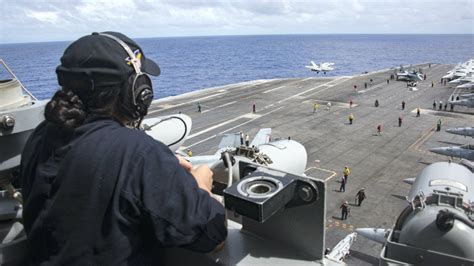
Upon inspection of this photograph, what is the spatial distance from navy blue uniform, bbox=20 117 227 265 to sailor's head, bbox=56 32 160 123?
0.20 meters

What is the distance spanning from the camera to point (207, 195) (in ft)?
8.73

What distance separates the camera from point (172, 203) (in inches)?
96.0

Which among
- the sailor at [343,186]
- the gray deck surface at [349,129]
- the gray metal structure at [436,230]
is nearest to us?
the gray metal structure at [436,230]

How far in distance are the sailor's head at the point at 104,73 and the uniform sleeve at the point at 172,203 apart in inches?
20.6

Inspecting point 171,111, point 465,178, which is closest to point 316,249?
point 465,178

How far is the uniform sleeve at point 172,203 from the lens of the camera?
243 cm

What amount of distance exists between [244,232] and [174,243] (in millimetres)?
1302

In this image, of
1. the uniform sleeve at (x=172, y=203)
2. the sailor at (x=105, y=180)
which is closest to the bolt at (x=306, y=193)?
the sailor at (x=105, y=180)

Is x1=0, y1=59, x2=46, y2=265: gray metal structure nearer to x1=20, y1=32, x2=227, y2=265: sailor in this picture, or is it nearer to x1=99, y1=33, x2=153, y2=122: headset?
x1=20, y1=32, x2=227, y2=265: sailor

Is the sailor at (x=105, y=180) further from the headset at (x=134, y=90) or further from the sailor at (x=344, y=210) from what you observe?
the sailor at (x=344, y=210)

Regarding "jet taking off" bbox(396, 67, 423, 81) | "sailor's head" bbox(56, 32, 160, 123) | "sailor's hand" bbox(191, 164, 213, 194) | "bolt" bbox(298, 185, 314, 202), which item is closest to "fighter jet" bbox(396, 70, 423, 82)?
"jet taking off" bbox(396, 67, 423, 81)

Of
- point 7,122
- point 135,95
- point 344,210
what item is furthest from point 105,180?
point 344,210

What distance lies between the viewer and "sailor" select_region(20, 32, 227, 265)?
2.43 metres

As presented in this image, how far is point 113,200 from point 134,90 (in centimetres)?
88
